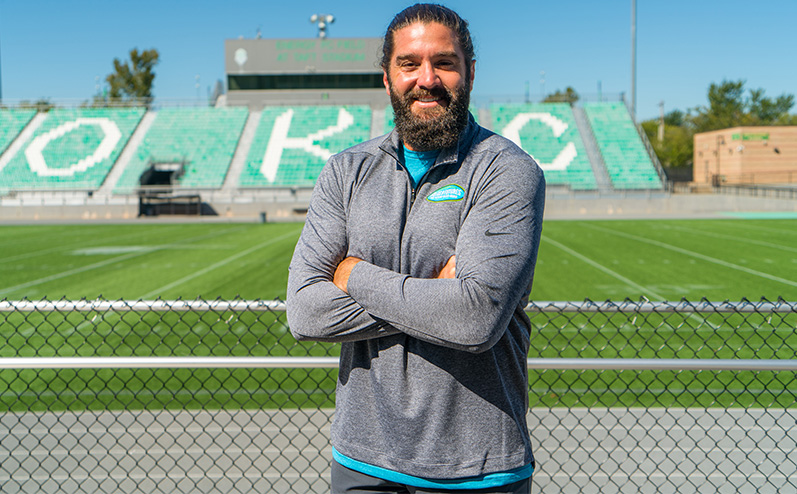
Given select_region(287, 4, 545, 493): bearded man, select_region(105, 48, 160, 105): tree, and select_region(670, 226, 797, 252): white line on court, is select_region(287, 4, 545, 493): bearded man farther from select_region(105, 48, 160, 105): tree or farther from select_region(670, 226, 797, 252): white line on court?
select_region(105, 48, 160, 105): tree

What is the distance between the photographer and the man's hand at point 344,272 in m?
1.80

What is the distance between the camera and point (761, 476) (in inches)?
142

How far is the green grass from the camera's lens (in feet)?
17.8

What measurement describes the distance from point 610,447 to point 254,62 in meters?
44.0

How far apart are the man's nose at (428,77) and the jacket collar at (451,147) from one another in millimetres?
155

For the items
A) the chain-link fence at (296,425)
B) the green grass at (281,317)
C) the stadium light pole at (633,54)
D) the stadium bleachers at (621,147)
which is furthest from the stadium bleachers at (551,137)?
the chain-link fence at (296,425)

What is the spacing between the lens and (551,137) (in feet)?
126

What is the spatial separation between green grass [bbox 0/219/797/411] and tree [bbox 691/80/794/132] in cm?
6103

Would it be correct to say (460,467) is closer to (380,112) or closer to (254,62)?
(380,112)

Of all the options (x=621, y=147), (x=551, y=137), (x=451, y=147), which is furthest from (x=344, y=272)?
(x=621, y=147)

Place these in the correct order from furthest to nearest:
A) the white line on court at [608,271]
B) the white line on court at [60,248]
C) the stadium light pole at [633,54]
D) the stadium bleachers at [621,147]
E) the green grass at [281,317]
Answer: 1. the stadium light pole at [633,54]
2. the stadium bleachers at [621,147]
3. the white line on court at [60,248]
4. the white line on court at [608,271]
5. the green grass at [281,317]

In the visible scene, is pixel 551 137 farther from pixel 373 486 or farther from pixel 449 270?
pixel 373 486

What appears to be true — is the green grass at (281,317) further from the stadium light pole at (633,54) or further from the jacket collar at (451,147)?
the stadium light pole at (633,54)

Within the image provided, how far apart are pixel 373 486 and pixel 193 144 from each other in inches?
1536
